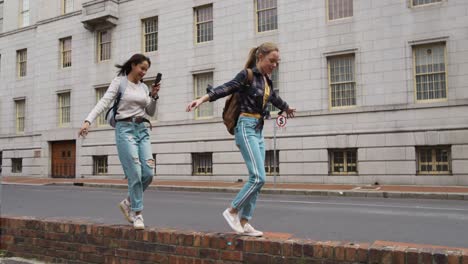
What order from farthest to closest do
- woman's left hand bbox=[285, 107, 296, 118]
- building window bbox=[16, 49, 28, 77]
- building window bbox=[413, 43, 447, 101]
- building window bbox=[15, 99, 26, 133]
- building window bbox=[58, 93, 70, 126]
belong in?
1. building window bbox=[16, 49, 28, 77]
2. building window bbox=[15, 99, 26, 133]
3. building window bbox=[58, 93, 70, 126]
4. building window bbox=[413, 43, 447, 101]
5. woman's left hand bbox=[285, 107, 296, 118]

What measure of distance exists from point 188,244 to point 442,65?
→ 1473 centimetres

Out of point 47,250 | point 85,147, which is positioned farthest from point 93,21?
point 47,250

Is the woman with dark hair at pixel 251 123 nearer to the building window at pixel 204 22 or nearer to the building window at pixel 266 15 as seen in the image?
the building window at pixel 266 15

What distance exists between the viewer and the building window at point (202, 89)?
20.7m

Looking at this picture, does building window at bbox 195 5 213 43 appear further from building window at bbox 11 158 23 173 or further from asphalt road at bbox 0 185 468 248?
building window at bbox 11 158 23 173

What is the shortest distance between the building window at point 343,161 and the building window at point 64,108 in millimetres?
16315

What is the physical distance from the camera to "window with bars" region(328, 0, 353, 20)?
17573mm

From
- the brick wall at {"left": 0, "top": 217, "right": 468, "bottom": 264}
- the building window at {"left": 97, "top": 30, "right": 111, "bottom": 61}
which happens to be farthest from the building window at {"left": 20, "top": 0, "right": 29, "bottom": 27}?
the brick wall at {"left": 0, "top": 217, "right": 468, "bottom": 264}

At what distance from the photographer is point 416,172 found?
51.6 ft

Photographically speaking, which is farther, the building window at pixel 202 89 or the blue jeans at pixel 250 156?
the building window at pixel 202 89

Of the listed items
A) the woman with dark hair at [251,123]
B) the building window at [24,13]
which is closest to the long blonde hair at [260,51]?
the woman with dark hair at [251,123]

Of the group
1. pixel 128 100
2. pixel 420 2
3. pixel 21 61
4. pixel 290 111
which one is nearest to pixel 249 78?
pixel 290 111

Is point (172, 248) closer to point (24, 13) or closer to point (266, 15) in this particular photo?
point (266, 15)

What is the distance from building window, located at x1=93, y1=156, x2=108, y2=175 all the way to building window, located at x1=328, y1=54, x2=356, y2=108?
1338cm
